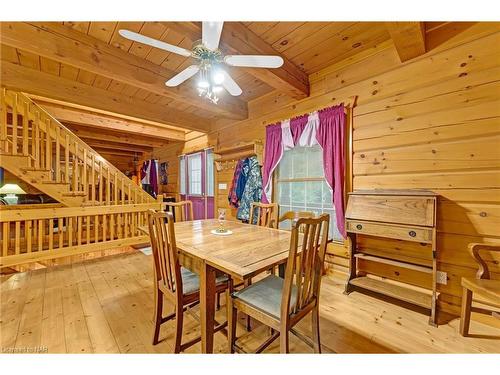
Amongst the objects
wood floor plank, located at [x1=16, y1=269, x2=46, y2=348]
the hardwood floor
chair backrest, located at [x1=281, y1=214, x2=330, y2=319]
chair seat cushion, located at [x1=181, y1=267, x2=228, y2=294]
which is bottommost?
the hardwood floor

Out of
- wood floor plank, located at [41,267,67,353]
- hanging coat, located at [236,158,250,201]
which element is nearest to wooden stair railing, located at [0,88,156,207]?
wood floor plank, located at [41,267,67,353]

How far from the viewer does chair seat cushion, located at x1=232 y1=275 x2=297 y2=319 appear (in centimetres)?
124

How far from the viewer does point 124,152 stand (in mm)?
7918

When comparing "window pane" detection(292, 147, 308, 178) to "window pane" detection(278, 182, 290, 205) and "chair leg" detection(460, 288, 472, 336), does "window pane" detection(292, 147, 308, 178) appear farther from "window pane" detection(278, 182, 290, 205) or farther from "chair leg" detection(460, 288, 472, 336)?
"chair leg" detection(460, 288, 472, 336)

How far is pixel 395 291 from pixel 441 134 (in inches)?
58.5

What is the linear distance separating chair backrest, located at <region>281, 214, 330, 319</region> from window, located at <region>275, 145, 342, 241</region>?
4.80 ft

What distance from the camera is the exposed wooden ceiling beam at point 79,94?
2518mm

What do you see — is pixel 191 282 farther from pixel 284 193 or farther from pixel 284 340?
pixel 284 193

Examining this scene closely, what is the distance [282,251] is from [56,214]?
11.4ft

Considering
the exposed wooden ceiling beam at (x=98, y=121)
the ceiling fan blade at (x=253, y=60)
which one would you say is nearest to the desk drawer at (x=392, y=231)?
the ceiling fan blade at (x=253, y=60)

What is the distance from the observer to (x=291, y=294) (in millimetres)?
1255

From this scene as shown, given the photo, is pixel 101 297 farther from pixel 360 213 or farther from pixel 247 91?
pixel 247 91
